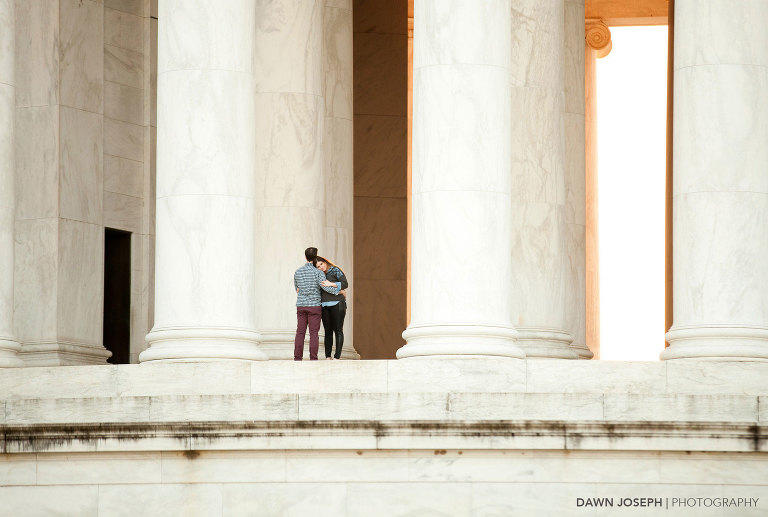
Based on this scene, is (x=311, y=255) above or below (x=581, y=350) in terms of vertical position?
above

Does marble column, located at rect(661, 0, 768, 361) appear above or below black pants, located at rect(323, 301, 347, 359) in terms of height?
above

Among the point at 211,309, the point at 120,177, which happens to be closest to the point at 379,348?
the point at 120,177

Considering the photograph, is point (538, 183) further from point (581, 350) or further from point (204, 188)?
point (204, 188)

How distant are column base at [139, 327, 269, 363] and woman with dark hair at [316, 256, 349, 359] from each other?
9.34m

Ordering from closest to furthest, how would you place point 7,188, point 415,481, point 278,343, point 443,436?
point 443,436 → point 415,481 → point 7,188 → point 278,343

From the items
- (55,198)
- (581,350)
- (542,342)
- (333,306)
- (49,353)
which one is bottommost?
(49,353)

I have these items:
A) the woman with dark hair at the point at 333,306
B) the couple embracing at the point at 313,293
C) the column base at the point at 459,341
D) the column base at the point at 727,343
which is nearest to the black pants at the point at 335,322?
the woman with dark hair at the point at 333,306

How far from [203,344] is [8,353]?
2052 centimetres

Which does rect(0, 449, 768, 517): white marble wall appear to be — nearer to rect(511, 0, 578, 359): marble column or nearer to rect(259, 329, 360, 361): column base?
rect(259, 329, 360, 361): column base

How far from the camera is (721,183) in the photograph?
416 ft

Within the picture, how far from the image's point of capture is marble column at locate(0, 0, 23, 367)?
138 m

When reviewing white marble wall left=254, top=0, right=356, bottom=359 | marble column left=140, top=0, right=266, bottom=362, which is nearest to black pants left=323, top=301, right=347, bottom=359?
white marble wall left=254, top=0, right=356, bottom=359

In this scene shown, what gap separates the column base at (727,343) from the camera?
12469 cm

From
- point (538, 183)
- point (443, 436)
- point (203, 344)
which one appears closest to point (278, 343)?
point (203, 344)
